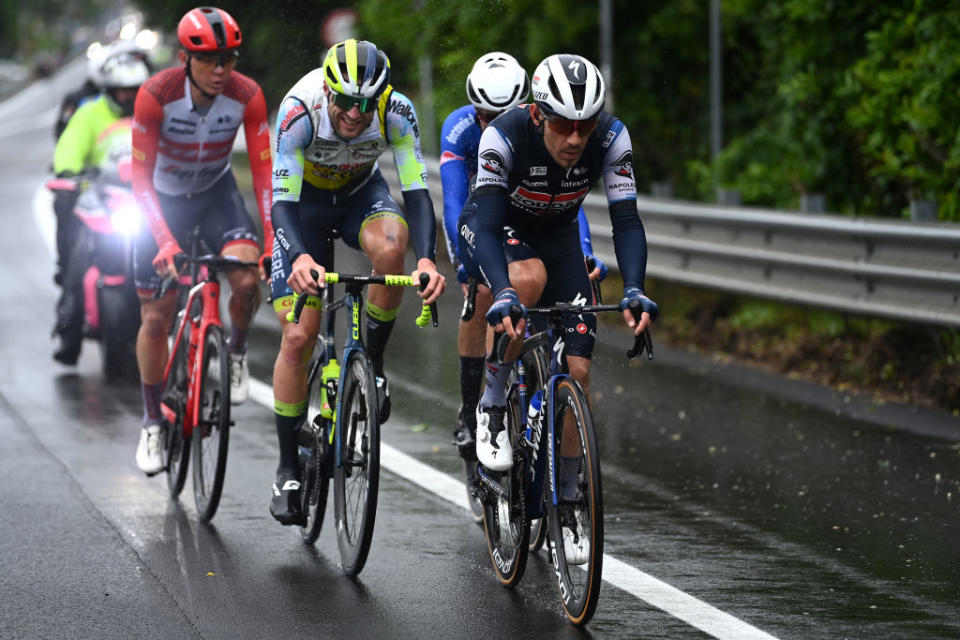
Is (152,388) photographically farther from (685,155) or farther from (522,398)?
(685,155)

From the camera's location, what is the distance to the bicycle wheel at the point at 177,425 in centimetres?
785

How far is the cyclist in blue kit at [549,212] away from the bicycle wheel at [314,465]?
30.9 inches

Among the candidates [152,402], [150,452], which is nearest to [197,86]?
[152,402]

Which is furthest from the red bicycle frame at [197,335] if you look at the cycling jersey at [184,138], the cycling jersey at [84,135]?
the cycling jersey at [84,135]

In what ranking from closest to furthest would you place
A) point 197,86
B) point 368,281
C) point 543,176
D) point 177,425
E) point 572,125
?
point 572,125 → point 543,176 → point 368,281 → point 197,86 → point 177,425

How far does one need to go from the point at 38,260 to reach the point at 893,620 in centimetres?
1457

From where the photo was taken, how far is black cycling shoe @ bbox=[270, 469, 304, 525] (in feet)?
22.7

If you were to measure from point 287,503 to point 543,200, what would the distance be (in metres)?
1.75

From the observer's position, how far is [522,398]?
20.5 feet

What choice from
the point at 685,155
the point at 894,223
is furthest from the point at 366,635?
the point at 685,155

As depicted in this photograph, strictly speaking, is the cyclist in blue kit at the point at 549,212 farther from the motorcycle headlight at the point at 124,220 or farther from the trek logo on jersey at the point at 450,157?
the motorcycle headlight at the point at 124,220

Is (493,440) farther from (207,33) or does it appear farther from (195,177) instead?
(195,177)

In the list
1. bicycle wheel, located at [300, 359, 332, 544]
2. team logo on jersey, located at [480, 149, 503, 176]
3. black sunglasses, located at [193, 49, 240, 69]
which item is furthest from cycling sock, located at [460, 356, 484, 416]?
black sunglasses, located at [193, 49, 240, 69]

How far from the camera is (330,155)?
6.95 m
